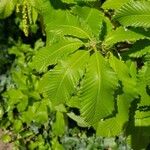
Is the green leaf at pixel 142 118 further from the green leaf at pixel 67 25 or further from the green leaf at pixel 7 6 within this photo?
the green leaf at pixel 7 6

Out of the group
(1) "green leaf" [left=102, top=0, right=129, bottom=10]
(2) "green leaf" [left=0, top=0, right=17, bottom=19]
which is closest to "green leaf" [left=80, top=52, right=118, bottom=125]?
(1) "green leaf" [left=102, top=0, right=129, bottom=10]

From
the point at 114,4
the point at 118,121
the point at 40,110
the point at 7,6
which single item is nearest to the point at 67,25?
the point at 114,4

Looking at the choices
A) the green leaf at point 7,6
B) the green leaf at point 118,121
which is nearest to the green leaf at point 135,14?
the green leaf at point 118,121

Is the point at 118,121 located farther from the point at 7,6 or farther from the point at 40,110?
the point at 40,110

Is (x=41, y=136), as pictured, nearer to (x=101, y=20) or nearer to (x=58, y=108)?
(x=58, y=108)

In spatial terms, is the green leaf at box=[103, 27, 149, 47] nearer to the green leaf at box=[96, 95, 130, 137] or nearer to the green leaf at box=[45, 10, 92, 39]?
the green leaf at box=[45, 10, 92, 39]

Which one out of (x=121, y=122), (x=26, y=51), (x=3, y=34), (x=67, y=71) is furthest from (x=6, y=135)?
(x=67, y=71)
